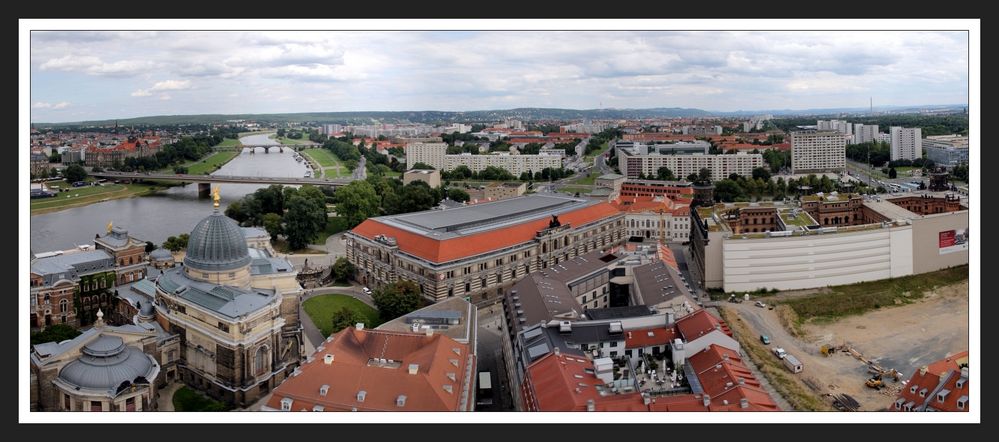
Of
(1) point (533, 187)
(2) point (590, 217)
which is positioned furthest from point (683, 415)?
(1) point (533, 187)

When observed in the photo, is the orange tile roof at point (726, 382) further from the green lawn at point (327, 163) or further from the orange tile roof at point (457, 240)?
the green lawn at point (327, 163)

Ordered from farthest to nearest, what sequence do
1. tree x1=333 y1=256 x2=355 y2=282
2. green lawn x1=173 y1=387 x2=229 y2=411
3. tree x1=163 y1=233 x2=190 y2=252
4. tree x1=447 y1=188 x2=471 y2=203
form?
tree x1=447 y1=188 x2=471 y2=203, tree x1=163 y1=233 x2=190 y2=252, tree x1=333 y1=256 x2=355 y2=282, green lawn x1=173 y1=387 x2=229 y2=411

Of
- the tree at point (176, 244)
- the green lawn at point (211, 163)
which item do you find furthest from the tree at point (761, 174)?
the green lawn at point (211, 163)

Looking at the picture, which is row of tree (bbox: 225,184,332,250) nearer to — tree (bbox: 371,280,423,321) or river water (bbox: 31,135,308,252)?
river water (bbox: 31,135,308,252)

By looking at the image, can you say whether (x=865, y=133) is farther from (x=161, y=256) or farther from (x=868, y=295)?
(x=161, y=256)

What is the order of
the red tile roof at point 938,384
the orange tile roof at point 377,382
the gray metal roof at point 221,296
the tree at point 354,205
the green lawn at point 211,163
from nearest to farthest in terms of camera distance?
the orange tile roof at point 377,382 → the red tile roof at point 938,384 → the gray metal roof at point 221,296 → the tree at point 354,205 → the green lawn at point 211,163

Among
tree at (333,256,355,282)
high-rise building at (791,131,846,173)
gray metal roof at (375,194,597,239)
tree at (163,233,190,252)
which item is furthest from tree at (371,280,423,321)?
high-rise building at (791,131,846,173)
